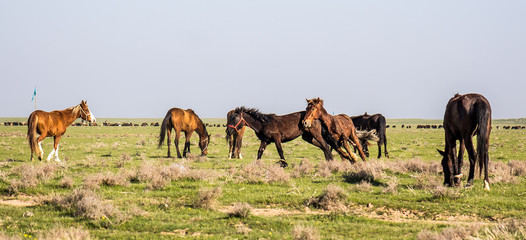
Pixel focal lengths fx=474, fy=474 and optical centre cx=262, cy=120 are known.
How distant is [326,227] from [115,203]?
446 cm

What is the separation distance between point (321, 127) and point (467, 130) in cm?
689

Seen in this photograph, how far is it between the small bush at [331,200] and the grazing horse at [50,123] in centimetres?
1215

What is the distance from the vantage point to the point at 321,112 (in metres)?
15.2

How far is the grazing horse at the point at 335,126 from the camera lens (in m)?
14.6

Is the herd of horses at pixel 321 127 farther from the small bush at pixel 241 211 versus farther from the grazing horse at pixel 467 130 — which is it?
the small bush at pixel 241 211

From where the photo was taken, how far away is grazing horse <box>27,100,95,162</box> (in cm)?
1773

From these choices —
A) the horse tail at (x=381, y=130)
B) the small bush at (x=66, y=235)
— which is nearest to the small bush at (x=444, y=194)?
the small bush at (x=66, y=235)

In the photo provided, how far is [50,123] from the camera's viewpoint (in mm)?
18594

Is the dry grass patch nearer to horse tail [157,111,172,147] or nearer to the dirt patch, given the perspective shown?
the dirt patch

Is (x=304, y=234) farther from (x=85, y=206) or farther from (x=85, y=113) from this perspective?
(x=85, y=113)

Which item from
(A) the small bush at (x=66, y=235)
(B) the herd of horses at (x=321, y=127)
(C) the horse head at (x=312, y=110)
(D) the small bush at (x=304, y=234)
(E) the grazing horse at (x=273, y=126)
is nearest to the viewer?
(A) the small bush at (x=66, y=235)

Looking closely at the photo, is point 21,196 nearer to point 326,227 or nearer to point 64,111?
point 326,227

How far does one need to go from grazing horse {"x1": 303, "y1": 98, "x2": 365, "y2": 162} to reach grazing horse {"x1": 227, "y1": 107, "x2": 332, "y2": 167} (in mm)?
416

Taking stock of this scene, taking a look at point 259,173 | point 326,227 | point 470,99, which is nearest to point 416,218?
point 326,227
